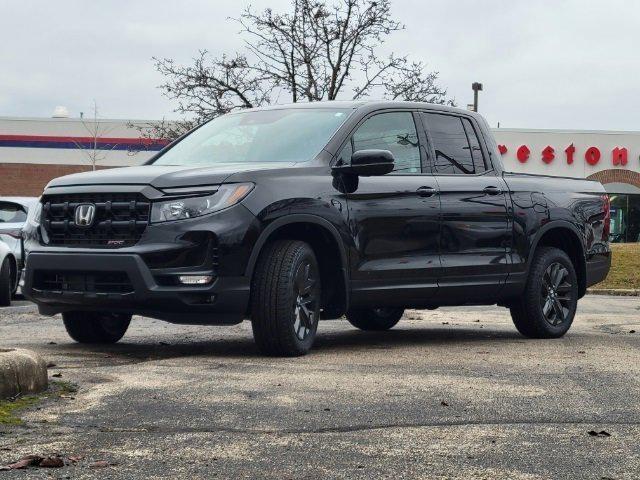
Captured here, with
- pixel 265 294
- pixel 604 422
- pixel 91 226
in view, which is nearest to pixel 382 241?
pixel 265 294

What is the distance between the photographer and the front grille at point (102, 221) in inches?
318

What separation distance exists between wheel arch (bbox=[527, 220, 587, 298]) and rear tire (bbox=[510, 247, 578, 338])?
0.51 ft

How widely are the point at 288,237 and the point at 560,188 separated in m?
3.27

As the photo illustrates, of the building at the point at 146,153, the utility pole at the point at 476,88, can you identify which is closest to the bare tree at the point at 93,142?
the building at the point at 146,153

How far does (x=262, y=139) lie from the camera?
9273 millimetres

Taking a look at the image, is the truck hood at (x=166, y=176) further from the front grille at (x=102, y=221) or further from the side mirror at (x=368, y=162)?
the side mirror at (x=368, y=162)

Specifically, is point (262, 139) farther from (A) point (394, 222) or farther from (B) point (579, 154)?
(B) point (579, 154)

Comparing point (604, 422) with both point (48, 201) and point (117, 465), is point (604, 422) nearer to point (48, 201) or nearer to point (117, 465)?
point (117, 465)

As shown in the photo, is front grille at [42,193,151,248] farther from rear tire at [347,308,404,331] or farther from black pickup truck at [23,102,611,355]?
rear tire at [347,308,404,331]

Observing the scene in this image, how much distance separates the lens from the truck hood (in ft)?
26.6

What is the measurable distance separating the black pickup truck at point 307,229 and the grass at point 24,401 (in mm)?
1310

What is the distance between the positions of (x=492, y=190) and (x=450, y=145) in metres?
0.49

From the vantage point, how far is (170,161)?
941cm

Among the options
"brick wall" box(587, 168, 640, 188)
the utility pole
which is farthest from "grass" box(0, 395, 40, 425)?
"brick wall" box(587, 168, 640, 188)
